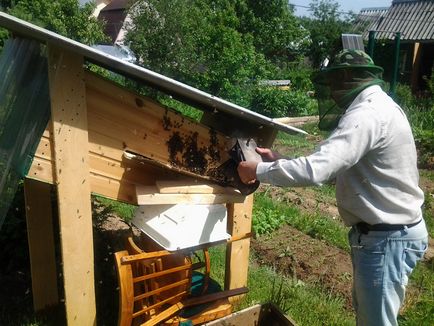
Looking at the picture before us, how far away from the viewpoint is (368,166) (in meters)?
2.80

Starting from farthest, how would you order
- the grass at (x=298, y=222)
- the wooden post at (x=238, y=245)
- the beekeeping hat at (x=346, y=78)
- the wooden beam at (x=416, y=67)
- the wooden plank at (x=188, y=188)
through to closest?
the wooden beam at (x=416, y=67), the grass at (x=298, y=222), the wooden post at (x=238, y=245), the wooden plank at (x=188, y=188), the beekeeping hat at (x=346, y=78)

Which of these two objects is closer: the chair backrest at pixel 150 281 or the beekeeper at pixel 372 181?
the beekeeper at pixel 372 181

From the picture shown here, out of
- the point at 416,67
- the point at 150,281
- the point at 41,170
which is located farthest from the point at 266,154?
the point at 416,67

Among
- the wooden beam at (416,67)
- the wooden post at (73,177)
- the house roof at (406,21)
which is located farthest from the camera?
the house roof at (406,21)

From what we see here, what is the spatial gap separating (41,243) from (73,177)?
130cm

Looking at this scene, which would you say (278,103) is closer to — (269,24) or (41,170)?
(269,24)

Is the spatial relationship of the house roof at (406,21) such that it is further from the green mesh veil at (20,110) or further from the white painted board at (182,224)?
the green mesh veil at (20,110)

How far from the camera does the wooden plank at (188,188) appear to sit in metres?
3.01

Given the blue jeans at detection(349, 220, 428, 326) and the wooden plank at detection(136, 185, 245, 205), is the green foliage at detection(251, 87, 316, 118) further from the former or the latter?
the blue jeans at detection(349, 220, 428, 326)

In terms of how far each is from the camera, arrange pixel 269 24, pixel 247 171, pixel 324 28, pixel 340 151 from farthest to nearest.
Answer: pixel 324 28, pixel 269 24, pixel 247 171, pixel 340 151

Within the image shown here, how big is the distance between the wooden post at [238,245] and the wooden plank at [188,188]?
41cm

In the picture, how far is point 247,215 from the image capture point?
364 cm

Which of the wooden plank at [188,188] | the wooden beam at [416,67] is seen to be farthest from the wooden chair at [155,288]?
the wooden beam at [416,67]

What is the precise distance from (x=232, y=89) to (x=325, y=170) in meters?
14.2
